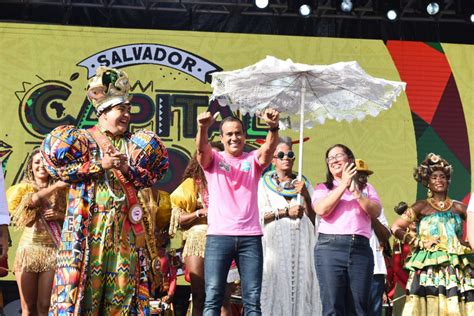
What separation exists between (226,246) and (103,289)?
137cm

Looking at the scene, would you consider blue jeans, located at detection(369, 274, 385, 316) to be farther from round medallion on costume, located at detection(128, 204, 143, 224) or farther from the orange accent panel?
round medallion on costume, located at detection(128, 204, 143, 224)

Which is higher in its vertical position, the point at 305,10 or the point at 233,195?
the point at 305,10

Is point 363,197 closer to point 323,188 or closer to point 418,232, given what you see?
point 323,188

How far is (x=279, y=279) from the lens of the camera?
8688mm

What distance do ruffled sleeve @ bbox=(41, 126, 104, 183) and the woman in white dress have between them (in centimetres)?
256

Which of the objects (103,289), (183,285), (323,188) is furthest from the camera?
(183,285)

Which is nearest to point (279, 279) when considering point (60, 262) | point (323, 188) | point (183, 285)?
point (323, 188)

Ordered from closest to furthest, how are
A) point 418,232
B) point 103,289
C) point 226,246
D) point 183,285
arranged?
point 103,289 < point 226,246 < point 418,232 < point 183,285

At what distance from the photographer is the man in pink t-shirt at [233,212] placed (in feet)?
24.2

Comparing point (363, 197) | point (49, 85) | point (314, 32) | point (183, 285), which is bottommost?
point (183, 285)

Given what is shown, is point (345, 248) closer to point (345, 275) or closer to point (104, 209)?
point (345, 275)

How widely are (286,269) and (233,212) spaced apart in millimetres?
1395

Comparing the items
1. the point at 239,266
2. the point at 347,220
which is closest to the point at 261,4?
the point at 347,220

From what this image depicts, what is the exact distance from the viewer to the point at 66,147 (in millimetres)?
6418
